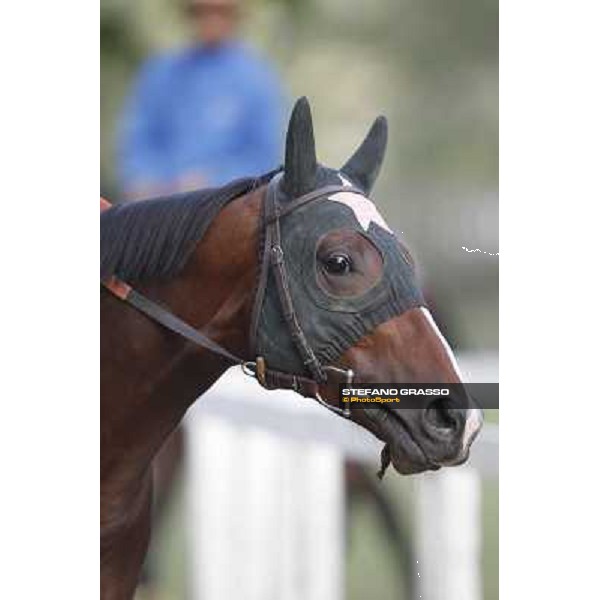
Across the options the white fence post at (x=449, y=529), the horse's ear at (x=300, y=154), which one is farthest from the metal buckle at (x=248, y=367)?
the white fence post at (x=449, y=529)

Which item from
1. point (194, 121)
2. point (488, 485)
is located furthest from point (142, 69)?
point (488, 485)

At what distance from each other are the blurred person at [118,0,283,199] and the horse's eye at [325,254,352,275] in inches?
19.3

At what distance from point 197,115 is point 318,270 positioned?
632 mm

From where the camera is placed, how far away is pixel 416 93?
9.43 ft

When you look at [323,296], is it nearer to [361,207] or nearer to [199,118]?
[361,207]

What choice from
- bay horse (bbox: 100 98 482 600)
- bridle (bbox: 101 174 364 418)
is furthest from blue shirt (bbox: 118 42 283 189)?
bridle (bbox: 101 174 364 418)

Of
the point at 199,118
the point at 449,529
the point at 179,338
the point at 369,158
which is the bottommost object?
the point at 449,529

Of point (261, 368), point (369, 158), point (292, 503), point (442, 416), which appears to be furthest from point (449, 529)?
point (369, 158)

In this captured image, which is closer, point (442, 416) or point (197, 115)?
point (442, 416)

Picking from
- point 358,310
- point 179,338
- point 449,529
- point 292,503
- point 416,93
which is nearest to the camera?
point 358,310

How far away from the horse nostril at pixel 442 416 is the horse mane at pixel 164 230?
0.52 m

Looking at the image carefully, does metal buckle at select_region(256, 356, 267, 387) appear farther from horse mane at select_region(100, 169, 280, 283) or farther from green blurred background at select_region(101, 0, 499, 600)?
green blurred background at select_region(101, 0, 499, 600)

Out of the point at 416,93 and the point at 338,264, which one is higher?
the point at 416,93
